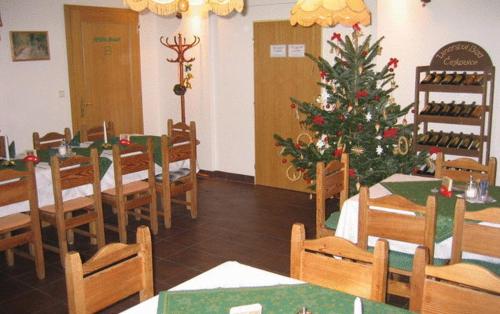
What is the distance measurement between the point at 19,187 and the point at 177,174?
1805mm

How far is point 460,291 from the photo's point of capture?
79.2 inches

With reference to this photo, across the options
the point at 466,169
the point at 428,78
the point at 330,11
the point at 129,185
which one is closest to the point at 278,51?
the point at 428,78

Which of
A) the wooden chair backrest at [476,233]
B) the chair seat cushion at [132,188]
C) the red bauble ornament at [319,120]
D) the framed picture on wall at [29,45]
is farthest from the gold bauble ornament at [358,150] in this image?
the framed picture on wall at [29,45]

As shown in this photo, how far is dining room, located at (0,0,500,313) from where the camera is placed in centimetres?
228

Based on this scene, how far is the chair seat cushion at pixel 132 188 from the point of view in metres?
4.95

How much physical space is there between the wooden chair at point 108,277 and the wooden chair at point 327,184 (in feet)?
5.59

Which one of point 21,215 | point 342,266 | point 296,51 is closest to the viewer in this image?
point 342,266

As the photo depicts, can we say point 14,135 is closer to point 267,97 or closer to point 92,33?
point 92,33

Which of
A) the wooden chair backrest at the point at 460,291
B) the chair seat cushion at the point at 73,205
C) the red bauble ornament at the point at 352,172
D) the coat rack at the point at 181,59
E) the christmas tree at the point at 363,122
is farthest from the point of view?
the coat rack at the point at 181,59

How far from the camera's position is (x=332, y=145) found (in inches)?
201

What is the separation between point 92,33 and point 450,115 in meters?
4.26

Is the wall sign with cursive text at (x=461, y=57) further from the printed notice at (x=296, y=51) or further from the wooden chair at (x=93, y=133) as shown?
the wooden chair at (x=93, y=133)

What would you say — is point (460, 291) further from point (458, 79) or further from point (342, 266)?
point (458, 79)

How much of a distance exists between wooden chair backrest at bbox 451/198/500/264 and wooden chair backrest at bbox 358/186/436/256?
0.40 feet
